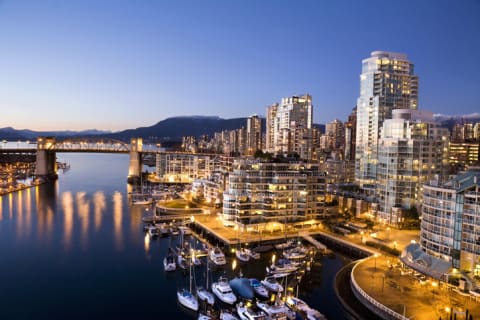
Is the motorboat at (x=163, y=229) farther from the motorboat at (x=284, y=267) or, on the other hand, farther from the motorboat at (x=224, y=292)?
the motorboat at (x=224, y=292)

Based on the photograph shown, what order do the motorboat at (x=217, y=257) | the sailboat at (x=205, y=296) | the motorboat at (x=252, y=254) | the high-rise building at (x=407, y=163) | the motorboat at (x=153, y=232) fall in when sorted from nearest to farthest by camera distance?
the sailboat at (x=205, y=296) → the motorboat at (x=217, y=257) → the motorboat at (x=252, y=254) → the motorboat at (x=153, y=232) → the high-rise building at (x=407, y=163)

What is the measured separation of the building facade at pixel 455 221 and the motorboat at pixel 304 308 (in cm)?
961

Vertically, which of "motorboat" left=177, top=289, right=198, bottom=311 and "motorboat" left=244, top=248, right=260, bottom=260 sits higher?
"motorboat" left=244, top=248, right=260, bottom=260

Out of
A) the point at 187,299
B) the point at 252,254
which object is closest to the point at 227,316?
the point at 187,299

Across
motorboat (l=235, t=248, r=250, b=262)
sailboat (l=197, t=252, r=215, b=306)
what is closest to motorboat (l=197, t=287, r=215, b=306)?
sailboat (l=197, t=252, r=215, b=306)

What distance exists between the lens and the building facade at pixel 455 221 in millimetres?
22750

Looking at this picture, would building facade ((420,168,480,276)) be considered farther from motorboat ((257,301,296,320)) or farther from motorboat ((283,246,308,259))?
motorboat ((257,301,296,320))

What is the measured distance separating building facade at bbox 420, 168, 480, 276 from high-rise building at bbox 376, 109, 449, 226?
15713 millimetres

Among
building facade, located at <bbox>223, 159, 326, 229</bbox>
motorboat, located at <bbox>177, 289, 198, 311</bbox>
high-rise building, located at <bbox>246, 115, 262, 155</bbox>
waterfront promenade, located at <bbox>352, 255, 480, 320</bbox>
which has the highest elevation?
high-rise building, located at <bbox>246, 115, 262, 155</bbox>

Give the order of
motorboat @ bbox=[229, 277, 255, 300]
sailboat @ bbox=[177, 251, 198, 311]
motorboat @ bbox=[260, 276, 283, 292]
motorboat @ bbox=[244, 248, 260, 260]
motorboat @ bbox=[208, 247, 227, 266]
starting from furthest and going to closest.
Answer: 1. motorboat @ bbox=[244, 248, 260, 260]
2. motorboat @ bbox=[208, 247, 227, 266]
3. motorboat @ bbox=[260, 276, 283, 292]
4. motorboat @ bbox=[229, 277, 255, 300]
5. sailboat @ bbox=[177, 251, 198, 311]

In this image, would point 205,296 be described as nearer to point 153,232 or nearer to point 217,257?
point 217,257

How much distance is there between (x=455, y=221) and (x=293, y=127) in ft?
227

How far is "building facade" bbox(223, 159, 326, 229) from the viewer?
37438 mm

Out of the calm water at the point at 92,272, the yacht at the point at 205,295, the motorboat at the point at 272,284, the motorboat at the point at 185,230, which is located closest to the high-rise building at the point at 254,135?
the calm water at the point at 92,272
